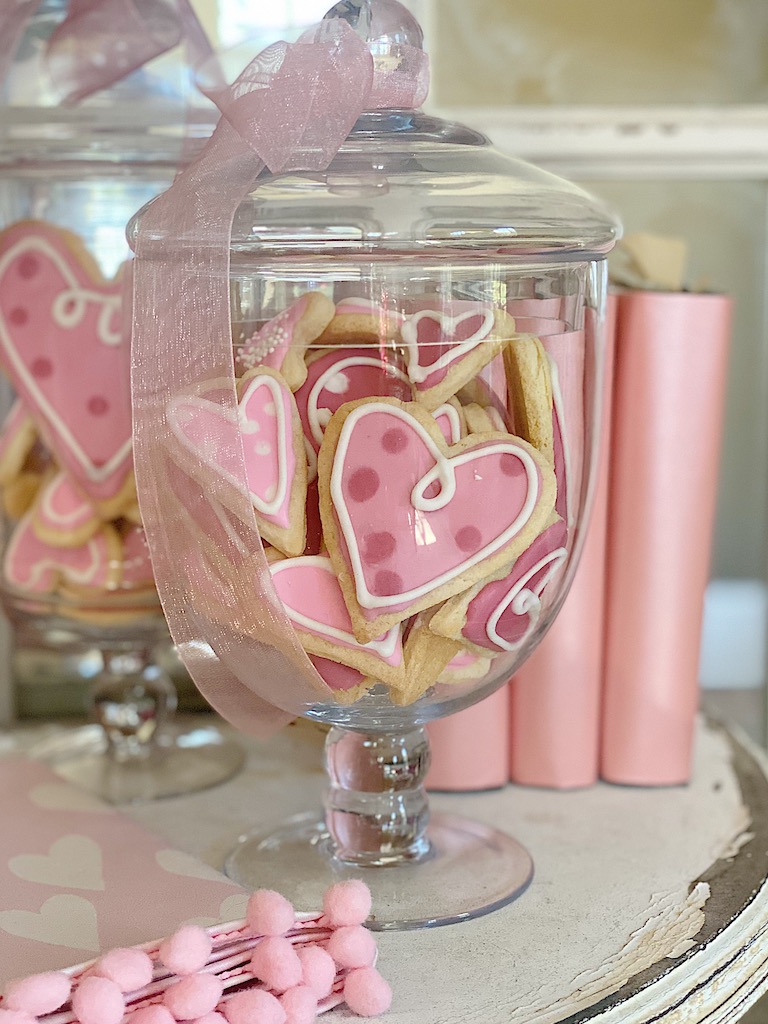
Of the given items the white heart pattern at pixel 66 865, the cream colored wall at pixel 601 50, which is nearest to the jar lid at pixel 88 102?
the cream colored wall at pixel 601 50

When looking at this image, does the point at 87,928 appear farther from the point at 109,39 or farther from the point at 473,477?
the point at 109,39

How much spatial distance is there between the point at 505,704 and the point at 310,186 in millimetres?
290

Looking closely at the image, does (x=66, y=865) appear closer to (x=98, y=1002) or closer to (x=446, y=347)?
(x=98, y=1002)

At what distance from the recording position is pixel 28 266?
605 millimetres

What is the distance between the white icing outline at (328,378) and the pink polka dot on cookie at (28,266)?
24 cm

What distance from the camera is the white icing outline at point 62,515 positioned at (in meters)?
0.61

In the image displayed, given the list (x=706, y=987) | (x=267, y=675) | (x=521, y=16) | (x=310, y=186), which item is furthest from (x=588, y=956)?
(x=521, y=16)

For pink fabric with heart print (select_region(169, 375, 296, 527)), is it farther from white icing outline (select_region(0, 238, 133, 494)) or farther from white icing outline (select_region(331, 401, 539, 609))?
white icing outline (select_region(0, 238, 133, 494))

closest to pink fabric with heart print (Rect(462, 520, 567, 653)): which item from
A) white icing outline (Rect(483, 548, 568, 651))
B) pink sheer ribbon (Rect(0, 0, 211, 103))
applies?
white icing outline (Rect(483, 548, 568, 651))

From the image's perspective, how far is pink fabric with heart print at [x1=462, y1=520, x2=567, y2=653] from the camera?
44cm

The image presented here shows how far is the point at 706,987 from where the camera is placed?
17.1 inches

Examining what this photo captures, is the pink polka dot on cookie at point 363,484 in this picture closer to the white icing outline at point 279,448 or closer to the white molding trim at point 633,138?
the white icing outline at point 279,448

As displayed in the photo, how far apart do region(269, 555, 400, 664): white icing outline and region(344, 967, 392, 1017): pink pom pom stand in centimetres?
11

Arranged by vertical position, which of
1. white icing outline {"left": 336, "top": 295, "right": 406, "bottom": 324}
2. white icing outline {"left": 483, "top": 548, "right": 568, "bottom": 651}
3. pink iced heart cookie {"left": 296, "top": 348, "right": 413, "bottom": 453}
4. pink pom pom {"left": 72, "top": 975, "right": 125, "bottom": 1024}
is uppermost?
white icing outline {"left": 336, "top": 295, "right": 406, "bottom": 324}
